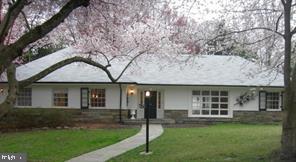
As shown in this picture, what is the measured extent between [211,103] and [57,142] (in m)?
15.6

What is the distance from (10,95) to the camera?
452 inches

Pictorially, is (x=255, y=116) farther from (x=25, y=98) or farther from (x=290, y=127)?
(x=290, y=127)

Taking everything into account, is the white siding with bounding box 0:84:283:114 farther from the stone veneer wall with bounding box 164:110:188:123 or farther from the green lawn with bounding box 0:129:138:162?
the green lawn with bounding box 0:129:138:162

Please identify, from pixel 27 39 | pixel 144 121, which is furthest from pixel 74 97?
pixel 27 39

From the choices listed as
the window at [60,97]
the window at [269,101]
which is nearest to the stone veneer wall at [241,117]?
the window at [269,101]

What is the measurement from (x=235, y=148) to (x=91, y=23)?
251 inches

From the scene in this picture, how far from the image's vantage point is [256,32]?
1711cm

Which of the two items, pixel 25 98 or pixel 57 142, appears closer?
pixel 57 142

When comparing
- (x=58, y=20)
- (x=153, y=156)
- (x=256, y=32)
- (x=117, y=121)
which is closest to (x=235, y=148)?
(x=153, y=156)

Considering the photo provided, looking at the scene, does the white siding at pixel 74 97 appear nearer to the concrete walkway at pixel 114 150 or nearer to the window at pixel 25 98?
the window at pixel 25 98

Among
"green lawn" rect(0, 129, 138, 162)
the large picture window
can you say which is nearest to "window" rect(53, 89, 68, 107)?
"green lawn" rect(0, 129, 138, 162)

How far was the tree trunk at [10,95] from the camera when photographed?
10977mm

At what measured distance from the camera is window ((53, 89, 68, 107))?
32312 millimetres

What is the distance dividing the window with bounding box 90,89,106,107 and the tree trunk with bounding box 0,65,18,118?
1980 centimetres
